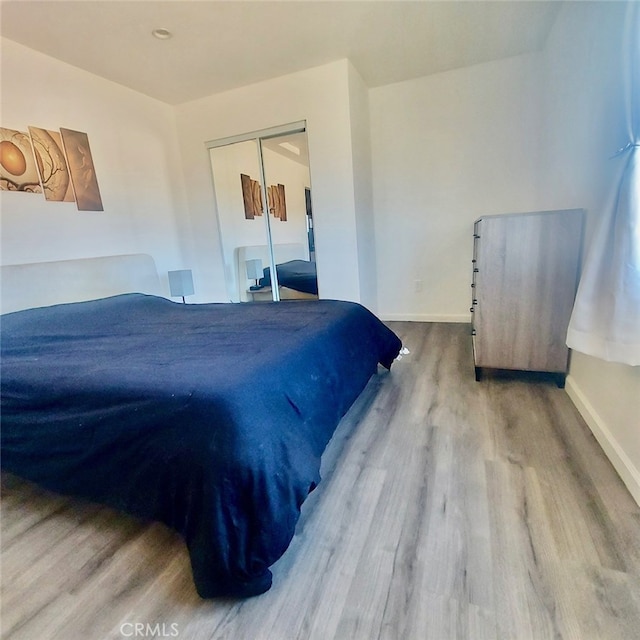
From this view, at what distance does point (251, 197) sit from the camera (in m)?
3.68

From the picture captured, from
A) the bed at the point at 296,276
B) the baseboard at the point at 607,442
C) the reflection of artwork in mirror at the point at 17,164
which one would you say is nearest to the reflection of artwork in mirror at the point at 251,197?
the bed at the point at 296,276

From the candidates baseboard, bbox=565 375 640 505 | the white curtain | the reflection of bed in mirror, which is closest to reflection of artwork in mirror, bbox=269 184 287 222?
the reflection of bed in mirror

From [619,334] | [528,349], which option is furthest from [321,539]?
[528,349]

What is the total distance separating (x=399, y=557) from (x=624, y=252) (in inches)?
53.9

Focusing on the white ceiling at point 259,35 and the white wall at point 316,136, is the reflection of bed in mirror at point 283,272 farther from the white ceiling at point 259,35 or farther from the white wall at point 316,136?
the white ceiling at point 259,35

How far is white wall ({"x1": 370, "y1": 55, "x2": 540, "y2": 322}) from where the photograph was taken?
3.26 meters

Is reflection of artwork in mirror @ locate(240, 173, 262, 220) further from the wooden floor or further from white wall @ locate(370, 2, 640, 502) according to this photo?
the wooden floor

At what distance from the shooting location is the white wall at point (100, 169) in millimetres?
2365

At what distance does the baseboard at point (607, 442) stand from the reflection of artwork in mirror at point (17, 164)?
3.73m

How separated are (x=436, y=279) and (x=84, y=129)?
3559mm

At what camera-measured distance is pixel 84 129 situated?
2783 mm

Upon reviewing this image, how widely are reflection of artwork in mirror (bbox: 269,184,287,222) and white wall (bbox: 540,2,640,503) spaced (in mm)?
2451

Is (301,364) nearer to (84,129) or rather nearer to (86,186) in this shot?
(86,186)

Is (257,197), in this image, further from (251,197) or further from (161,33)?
(161,33)
